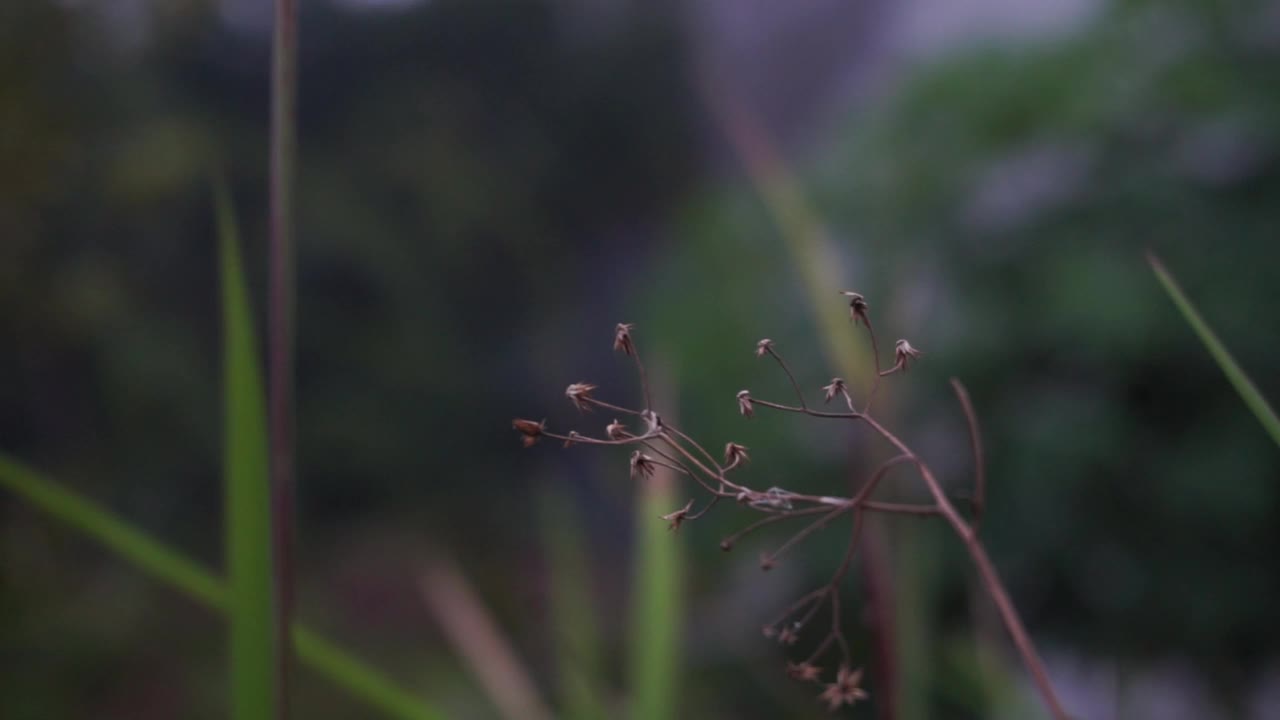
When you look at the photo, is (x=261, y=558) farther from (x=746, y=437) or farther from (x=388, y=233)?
(x=388, y=233)

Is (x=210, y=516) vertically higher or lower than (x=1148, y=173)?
lower

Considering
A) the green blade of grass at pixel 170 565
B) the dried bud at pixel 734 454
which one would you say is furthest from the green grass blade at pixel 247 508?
the dried bud at pixel 734 454

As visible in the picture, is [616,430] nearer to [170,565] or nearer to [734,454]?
[734,454]

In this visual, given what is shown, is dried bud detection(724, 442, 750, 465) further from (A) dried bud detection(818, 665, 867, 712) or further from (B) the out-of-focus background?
(B) the out-of-focus background

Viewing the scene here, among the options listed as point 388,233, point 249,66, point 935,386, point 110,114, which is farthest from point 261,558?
point 388,233

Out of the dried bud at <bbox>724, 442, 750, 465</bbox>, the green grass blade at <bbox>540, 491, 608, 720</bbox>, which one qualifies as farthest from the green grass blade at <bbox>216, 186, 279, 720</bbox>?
the green grass blade at <bbox>540, 491, 608, 720</bbox>

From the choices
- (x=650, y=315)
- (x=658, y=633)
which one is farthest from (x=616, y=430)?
(x=650, y=315)
